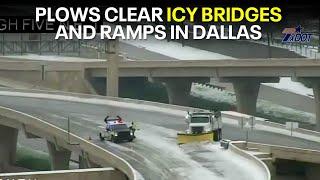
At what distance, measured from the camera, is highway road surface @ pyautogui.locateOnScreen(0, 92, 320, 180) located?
110 ft

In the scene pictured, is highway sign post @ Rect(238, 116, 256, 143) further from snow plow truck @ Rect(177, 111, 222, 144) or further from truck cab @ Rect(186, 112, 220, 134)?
truck cab @ Rect(186, 112, 220, 134)

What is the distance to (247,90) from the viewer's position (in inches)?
3391

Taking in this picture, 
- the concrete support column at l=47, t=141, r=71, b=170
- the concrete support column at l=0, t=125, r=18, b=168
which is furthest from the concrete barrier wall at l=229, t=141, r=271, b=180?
the concrete support column at l=0, t=125, r=18, b=168

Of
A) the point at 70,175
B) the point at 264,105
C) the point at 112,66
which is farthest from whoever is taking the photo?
the point at 264,105

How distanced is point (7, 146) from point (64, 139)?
24472 mm

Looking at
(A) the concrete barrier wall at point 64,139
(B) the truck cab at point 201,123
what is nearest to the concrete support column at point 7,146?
(A) the concrete barrier wall at point 64,139

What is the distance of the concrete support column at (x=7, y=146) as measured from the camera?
67.8 meters

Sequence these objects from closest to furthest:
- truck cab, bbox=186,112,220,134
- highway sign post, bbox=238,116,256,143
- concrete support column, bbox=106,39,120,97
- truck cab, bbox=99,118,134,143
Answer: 1. truck cab, bbox=186,112,220,134
2. truck cab, bbox=99,118,134,143
3. highway sign post, bbox=238,116,256,143
4. concrete support column, bbox=106,39,120,97

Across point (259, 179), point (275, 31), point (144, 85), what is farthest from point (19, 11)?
point (259, 179)

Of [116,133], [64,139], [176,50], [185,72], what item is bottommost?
[64,139]

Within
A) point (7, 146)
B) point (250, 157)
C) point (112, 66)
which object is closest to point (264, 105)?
point (112, 66)

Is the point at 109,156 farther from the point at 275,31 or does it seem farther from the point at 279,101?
the point at 275,31

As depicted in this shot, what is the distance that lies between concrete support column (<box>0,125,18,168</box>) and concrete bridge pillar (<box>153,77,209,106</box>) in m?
28.3

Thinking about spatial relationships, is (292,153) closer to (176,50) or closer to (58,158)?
(58,158)
